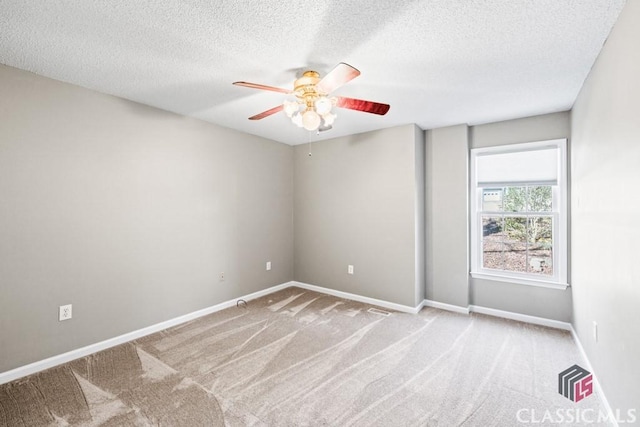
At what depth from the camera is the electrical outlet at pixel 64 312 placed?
247 cm

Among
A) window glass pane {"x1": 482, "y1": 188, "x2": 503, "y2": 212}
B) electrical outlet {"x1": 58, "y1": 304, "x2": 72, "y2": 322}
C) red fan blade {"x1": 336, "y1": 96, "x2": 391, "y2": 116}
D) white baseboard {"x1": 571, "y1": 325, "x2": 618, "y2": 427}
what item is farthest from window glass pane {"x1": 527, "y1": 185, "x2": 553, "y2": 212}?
electrical outlet {"x1": 58, "y1": 304, "x2": 72, "y2": 322}

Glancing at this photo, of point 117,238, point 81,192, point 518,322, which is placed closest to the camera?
point 81,192

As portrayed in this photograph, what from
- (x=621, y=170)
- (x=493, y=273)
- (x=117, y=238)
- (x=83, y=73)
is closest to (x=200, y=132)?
(x=83, y=73)

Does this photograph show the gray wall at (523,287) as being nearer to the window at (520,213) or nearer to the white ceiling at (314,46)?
the window at (520,213)

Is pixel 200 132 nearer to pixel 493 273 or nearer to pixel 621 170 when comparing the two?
pixel 621 170

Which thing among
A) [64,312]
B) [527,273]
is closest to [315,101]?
[64,312]

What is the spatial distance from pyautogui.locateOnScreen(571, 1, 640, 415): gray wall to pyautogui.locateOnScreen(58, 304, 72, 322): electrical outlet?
3937mm

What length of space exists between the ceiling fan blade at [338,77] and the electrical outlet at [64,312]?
2.82 m

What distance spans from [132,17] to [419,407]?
3048 millimetres

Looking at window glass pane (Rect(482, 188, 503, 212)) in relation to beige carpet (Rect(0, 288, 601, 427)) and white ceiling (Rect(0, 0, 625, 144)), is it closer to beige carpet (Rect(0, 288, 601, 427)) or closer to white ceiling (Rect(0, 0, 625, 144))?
white ceiling (Rect(0, 0, 625, 144))

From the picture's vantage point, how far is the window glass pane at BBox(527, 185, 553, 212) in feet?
11.1

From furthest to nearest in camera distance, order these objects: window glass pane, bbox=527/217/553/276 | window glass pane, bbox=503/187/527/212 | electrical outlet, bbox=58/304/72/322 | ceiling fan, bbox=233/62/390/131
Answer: window glass pane, bbox=503/187/527/212 < window glass pane, bbox=527/217/553/276 < electrical outlet, bbox=58/304/72/322 < ceiling fan, bbox=233/62/390/131

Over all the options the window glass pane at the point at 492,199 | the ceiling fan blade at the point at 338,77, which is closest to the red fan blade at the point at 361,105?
the ceiling fan blade at the point at 338,77

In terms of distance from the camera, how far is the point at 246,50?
2.00m
